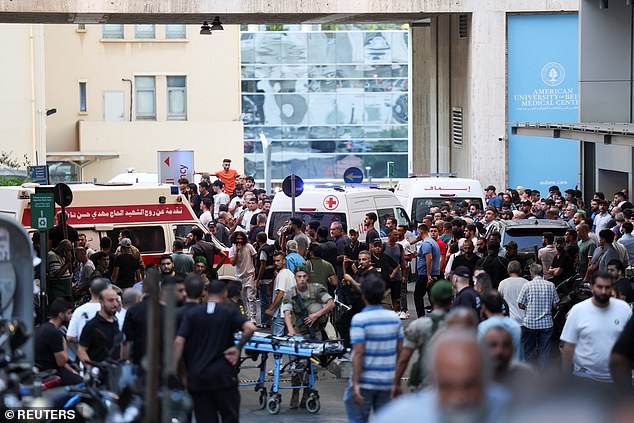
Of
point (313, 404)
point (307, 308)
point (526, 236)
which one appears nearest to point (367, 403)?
point (313, 404)

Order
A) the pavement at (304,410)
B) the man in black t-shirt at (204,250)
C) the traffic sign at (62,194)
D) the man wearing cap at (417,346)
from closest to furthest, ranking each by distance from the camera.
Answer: the man wearing cap at (417,346) → the pavement at (304,410) → the traffic sign at (62,194) → the man in black t-shirt at (204,250)

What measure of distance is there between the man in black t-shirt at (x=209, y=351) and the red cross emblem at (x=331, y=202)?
13317 millimetres

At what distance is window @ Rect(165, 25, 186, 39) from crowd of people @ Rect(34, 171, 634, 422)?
1248 inches

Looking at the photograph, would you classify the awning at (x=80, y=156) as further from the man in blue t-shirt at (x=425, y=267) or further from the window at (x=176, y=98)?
the man in blue t-shirt at (x=425, y=267)

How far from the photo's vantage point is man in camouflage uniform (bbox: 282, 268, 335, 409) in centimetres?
1463

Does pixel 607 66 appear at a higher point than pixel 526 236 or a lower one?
higher

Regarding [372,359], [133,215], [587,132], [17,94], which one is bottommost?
[372,359]

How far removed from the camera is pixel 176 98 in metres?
59.9

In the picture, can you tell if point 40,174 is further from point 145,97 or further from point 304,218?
point 145,97

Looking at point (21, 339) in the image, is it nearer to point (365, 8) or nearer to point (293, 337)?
point (293, 337)

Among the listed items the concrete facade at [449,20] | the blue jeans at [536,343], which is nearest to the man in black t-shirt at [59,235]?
the blue jeans at [536,343]

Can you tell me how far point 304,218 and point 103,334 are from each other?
12473mm

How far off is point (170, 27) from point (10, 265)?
161ft

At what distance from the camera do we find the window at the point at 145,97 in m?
59.2
